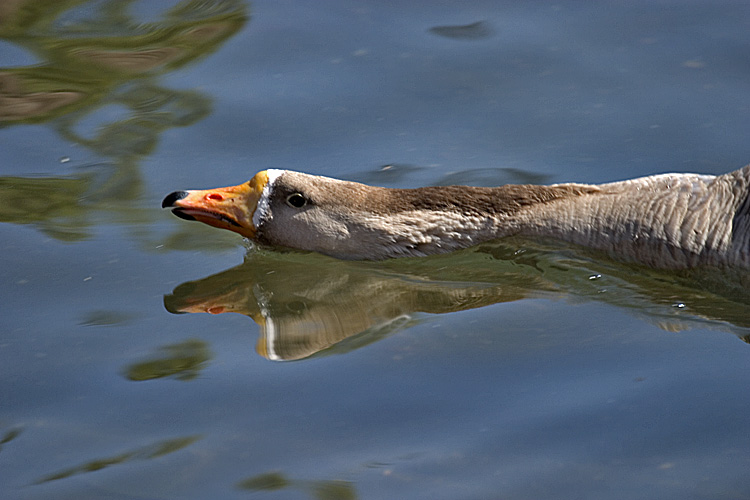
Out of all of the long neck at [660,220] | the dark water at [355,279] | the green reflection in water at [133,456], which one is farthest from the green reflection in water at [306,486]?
the long neck at [660,220]

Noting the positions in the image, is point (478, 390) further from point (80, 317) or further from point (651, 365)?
point (80, 317)

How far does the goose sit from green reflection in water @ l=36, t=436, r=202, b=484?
206cm

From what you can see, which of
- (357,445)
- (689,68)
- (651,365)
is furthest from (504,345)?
(689,68)

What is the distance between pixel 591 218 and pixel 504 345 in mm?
1381

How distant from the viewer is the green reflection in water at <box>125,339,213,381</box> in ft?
17.9

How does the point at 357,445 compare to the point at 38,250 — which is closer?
the point at 357,445

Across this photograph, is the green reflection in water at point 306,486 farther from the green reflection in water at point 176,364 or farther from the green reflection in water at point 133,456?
the green reflection in water at point 176,364

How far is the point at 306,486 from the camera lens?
4457 mm

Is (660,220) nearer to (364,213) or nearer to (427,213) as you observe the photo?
(427,213)

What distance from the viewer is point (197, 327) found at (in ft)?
19.7

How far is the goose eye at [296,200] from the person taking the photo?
6.68 m

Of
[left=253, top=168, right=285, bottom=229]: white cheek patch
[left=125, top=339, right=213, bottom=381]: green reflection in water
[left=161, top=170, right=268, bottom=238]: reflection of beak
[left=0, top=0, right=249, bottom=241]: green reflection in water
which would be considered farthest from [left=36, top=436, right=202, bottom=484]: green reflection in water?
[left=0, top=0, right=249, bottom=241]: green reflection in water

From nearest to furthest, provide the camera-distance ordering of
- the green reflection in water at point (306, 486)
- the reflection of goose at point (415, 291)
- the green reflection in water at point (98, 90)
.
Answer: the green reflection in water at point (306, 486) → the reflection of goose at point (415, 291) → the green reflection in water at point (98, 90)

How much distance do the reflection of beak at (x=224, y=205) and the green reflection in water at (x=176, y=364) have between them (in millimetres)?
1077
